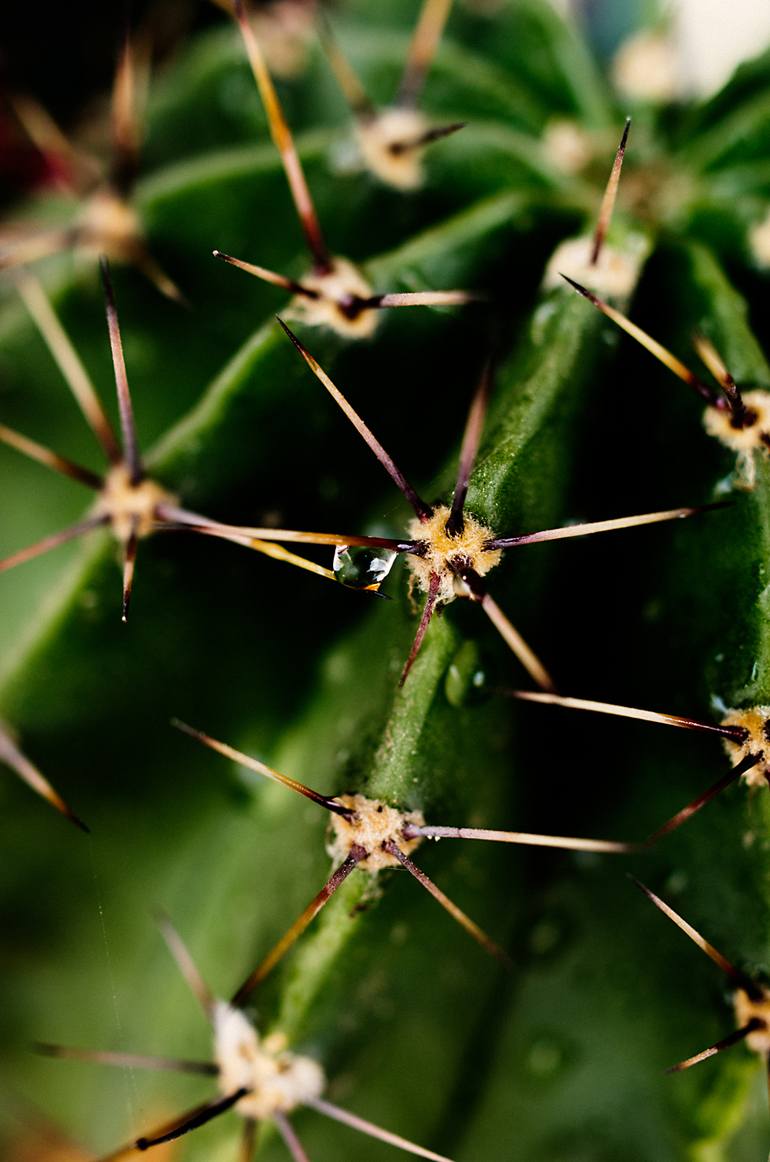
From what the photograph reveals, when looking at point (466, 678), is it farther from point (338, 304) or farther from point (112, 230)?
point (112, 230)

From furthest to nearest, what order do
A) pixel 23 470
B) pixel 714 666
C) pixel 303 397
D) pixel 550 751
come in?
pixel 23 470 → pixel 550 751 → pixel 303 397 → pixel 714 666

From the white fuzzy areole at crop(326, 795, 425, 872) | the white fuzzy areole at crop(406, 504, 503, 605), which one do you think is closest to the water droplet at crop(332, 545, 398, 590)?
the white fuzzy areole at crop(406, 504, 503, 605)

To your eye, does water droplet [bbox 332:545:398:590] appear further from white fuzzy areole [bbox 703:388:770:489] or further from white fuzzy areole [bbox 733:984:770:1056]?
white fuzzy areole [bbox 733:984:770:1056]

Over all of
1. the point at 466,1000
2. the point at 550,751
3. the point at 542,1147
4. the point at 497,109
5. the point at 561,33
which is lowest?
the point at 542,1147

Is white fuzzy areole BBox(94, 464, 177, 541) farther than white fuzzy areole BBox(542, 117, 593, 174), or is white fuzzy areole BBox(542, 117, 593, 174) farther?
white fuzzy areole BBox(542, 117, 593, 174)

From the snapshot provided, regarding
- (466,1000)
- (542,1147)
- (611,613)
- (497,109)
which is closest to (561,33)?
(497,109)

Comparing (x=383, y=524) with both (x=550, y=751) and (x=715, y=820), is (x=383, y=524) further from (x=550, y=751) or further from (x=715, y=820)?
(x=715, y=820)

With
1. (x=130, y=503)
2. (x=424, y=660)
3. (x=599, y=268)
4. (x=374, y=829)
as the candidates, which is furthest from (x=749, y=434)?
(x=130, y=503)
